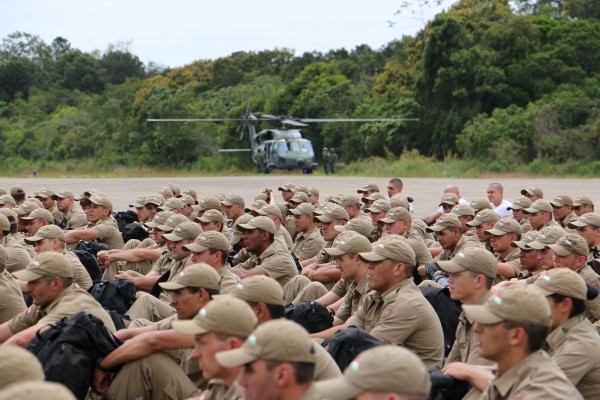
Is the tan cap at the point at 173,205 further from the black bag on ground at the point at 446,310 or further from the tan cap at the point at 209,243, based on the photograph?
the black bag on ground at the point at 446,310

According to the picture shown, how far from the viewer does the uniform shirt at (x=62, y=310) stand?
19.3 ft

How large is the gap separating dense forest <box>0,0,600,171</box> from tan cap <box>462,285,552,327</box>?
35.7m

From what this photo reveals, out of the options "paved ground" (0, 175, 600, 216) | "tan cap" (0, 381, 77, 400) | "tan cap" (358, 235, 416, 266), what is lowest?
"paved ground" (0, 175, 600, 216)

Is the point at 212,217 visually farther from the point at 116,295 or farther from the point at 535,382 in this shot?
the point at 535,382

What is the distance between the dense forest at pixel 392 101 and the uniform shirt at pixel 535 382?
35765 millimetres

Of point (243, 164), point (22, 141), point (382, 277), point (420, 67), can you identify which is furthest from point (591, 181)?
point (22, 141)

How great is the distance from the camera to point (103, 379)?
524cm

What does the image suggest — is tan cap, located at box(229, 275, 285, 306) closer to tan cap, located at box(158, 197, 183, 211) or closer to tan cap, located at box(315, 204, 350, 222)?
tan cap, located at box(315, 204, 350, 222)

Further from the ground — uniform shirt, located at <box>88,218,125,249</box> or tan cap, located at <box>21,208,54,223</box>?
tan cap, located at <box>21,208,54,223</box>

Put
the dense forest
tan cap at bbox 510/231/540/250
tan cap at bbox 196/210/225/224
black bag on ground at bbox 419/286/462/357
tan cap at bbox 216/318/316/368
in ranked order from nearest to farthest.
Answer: tan cap at bbox 216/318/316/368
black bag on ground at bbox 419/286/462/357
tan cap at bbox 510/231/540/250
tan cap at bbox 196/210/225/224
the dense forest

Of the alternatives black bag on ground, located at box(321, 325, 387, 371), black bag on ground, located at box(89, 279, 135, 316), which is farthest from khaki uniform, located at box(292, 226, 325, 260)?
black bag on ground, located at box(321, 325, 387, 371)

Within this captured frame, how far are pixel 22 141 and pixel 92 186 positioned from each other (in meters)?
26.6

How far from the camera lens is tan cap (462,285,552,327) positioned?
4156 mm

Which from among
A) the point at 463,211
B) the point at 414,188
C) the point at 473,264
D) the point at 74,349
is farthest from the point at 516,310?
the point at 414,188
